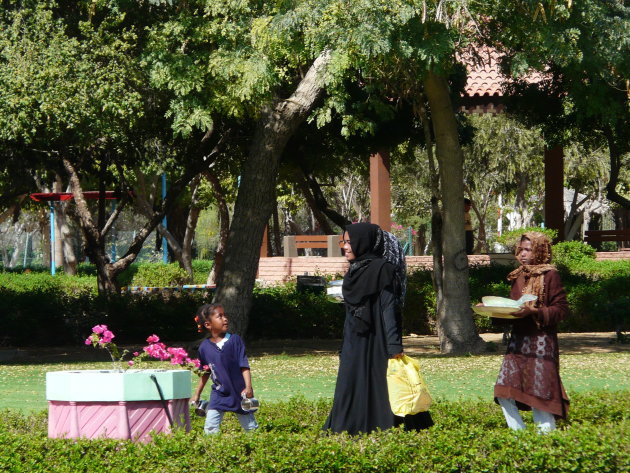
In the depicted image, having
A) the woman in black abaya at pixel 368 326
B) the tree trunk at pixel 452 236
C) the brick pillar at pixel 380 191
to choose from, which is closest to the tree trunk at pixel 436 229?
the tree trunk at pixel 452 236

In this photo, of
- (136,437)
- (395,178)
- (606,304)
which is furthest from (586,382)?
(395,178)

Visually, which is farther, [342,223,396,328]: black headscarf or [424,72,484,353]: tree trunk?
[424,72,484,353]: tree trunk

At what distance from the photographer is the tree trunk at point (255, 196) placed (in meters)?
17.1

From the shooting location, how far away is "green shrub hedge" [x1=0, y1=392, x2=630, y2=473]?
6.50 metres

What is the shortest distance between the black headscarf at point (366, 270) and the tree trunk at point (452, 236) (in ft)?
33.2

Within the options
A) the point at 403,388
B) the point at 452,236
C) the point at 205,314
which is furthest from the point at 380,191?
the point at 403,388

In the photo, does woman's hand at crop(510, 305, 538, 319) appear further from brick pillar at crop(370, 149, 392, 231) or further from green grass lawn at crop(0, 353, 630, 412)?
brick pillar at crop(370, 149, 392, 231)

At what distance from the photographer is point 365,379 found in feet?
23.4

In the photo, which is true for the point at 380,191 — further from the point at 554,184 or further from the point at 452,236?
the point at 452,236

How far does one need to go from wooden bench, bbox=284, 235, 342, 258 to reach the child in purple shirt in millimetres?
21476

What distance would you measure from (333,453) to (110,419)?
154 centimetres

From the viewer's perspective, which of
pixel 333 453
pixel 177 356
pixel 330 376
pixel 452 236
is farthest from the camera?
pixel 452 236

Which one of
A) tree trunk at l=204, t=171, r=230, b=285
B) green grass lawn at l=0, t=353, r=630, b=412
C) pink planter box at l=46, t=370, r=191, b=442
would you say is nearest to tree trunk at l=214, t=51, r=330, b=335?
green grass lawn at l=0, t=353, r=630, b=412

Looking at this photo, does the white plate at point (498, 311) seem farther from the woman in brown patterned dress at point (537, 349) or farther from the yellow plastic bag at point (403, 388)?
the yellow plastic bag at point (403, 388)
